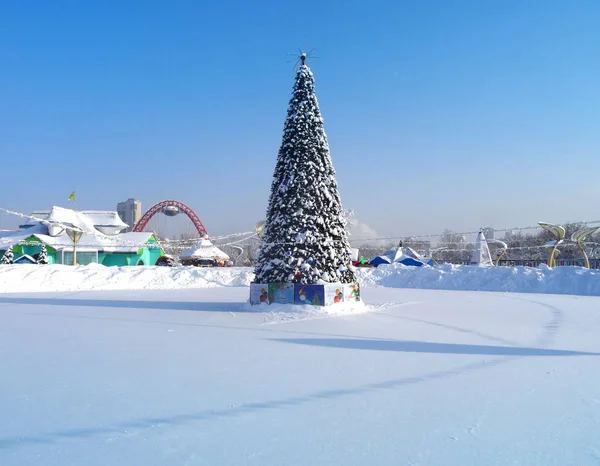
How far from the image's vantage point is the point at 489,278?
24.6 m

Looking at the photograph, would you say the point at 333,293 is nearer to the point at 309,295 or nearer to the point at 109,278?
the point at 309,295

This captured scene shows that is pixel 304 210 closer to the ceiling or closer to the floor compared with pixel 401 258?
closer to the ceiling

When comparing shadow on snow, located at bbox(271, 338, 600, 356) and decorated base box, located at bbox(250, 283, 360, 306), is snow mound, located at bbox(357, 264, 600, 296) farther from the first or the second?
shadow on snow, located at bbox(271, 338, 600, 356)

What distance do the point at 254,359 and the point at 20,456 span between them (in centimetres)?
337

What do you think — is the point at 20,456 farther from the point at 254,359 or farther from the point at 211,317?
the point at 211,317

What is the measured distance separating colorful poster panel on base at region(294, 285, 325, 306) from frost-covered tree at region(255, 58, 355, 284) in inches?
7.8

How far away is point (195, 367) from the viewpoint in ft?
19.2

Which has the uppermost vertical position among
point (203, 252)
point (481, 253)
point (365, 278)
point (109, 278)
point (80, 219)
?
point (80, 219)

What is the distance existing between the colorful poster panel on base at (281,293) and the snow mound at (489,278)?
47.6 feet

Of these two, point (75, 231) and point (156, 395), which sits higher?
point (75, 231)

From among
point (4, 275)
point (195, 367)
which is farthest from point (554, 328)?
point (4, 275)

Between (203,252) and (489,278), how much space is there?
79.1 ft

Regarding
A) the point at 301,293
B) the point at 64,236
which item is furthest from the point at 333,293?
the point at 64,236

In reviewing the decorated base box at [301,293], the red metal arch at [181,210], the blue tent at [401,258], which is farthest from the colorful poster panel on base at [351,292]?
the red metal arch at [181,210]
